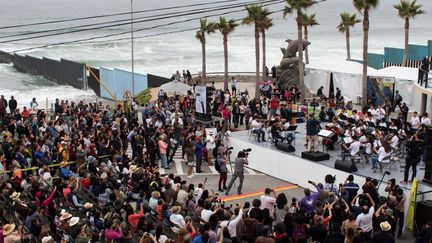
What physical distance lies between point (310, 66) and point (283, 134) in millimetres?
16023

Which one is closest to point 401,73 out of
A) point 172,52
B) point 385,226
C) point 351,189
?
point 351,189

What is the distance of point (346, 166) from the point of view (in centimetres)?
1955

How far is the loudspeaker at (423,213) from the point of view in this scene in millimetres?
15898

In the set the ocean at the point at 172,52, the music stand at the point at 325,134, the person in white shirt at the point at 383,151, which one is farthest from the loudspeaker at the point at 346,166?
the ocean at the point at 172,52

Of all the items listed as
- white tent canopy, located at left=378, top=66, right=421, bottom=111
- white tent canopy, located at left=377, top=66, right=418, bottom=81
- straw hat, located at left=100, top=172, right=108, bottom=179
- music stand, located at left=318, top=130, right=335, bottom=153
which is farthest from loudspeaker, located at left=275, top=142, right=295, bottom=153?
white tent canopy, located at left=377, top=66, right=418, bottom=81

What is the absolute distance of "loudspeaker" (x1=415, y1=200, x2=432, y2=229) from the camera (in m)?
15.9

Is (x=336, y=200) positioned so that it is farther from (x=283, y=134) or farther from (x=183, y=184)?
(x=283, y=134)

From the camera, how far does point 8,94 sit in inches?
2447

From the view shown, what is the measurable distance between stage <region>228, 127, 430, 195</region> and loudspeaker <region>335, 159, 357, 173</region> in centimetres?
12

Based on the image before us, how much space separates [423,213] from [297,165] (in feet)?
19.6

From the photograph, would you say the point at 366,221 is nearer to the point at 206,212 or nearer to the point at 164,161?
the point at 206,212

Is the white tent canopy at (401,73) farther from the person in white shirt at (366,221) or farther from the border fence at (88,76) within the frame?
the person in white shirt at (366,221)

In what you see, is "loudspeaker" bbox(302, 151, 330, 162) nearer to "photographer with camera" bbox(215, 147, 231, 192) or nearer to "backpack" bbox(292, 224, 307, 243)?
"photographer with camera" bbox(215, 147, 231, 192)

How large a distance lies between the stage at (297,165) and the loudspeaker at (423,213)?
129 centimetres
